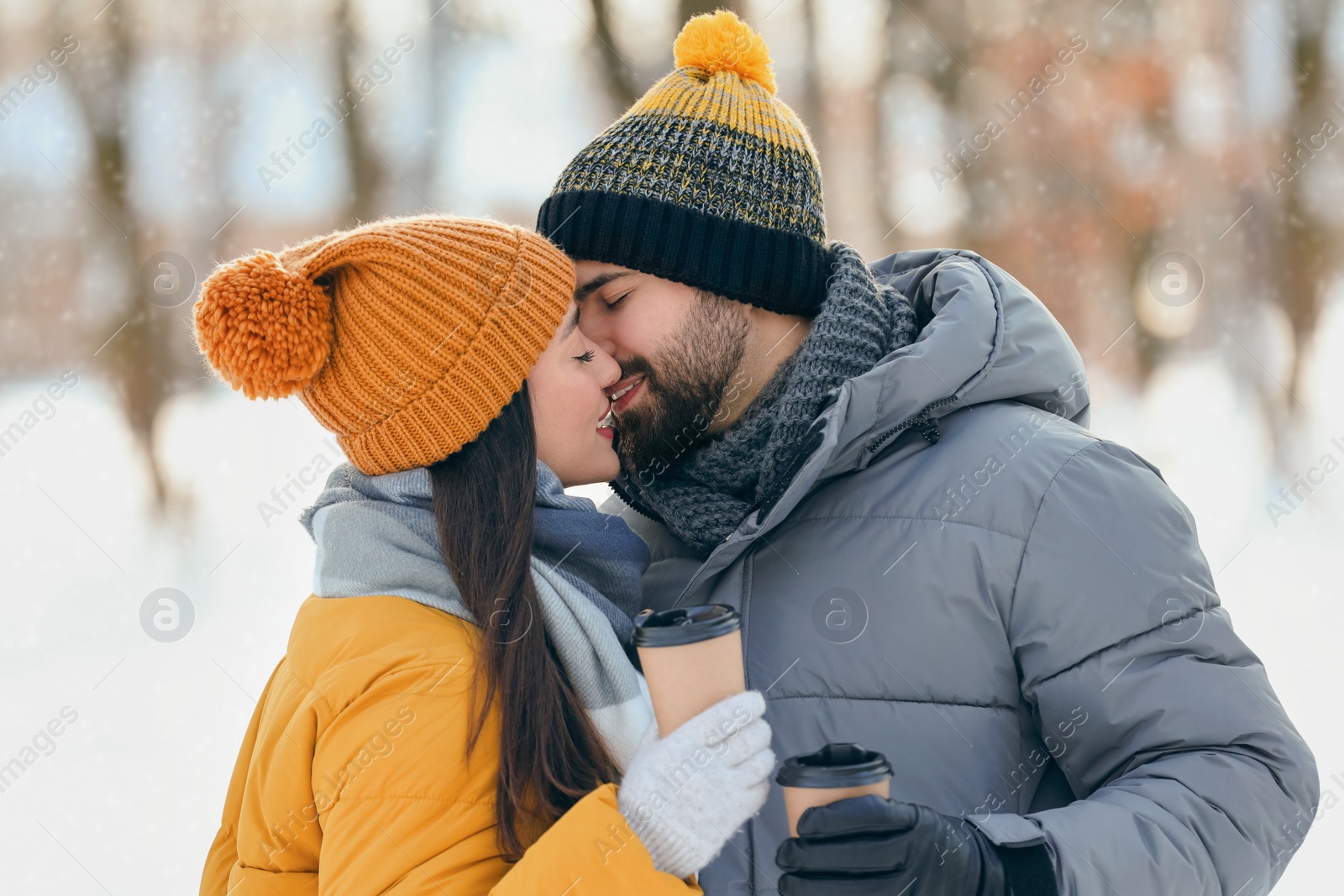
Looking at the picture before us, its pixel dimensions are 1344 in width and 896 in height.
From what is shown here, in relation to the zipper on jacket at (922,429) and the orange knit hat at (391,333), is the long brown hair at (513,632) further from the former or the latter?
the zipper on jacket at (922,429)

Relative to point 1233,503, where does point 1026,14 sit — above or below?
above

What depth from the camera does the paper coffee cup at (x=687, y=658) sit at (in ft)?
3.08

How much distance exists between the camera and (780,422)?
4.53ft

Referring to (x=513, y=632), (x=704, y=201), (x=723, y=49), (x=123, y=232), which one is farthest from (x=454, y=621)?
(x=123, y=232)

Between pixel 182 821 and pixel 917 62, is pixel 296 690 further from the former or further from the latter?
pixel 917 62

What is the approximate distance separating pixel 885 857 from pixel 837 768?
0.10 metres

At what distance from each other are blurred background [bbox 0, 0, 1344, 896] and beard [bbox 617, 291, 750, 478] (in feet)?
5.18

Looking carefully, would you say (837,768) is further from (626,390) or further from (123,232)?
(123,232)

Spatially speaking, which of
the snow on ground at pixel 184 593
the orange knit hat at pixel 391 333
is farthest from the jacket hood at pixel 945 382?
the snow on ground at pixel 184 593

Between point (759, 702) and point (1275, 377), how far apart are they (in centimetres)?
396

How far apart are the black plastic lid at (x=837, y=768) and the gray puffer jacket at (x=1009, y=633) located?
0.20m

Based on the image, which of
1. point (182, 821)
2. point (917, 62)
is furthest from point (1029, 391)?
point (917, 62)

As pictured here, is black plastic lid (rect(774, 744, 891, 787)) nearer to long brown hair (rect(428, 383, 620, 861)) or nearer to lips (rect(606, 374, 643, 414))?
long brown hair (rect(428, 383, 620, 861))

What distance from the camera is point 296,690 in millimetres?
1096
